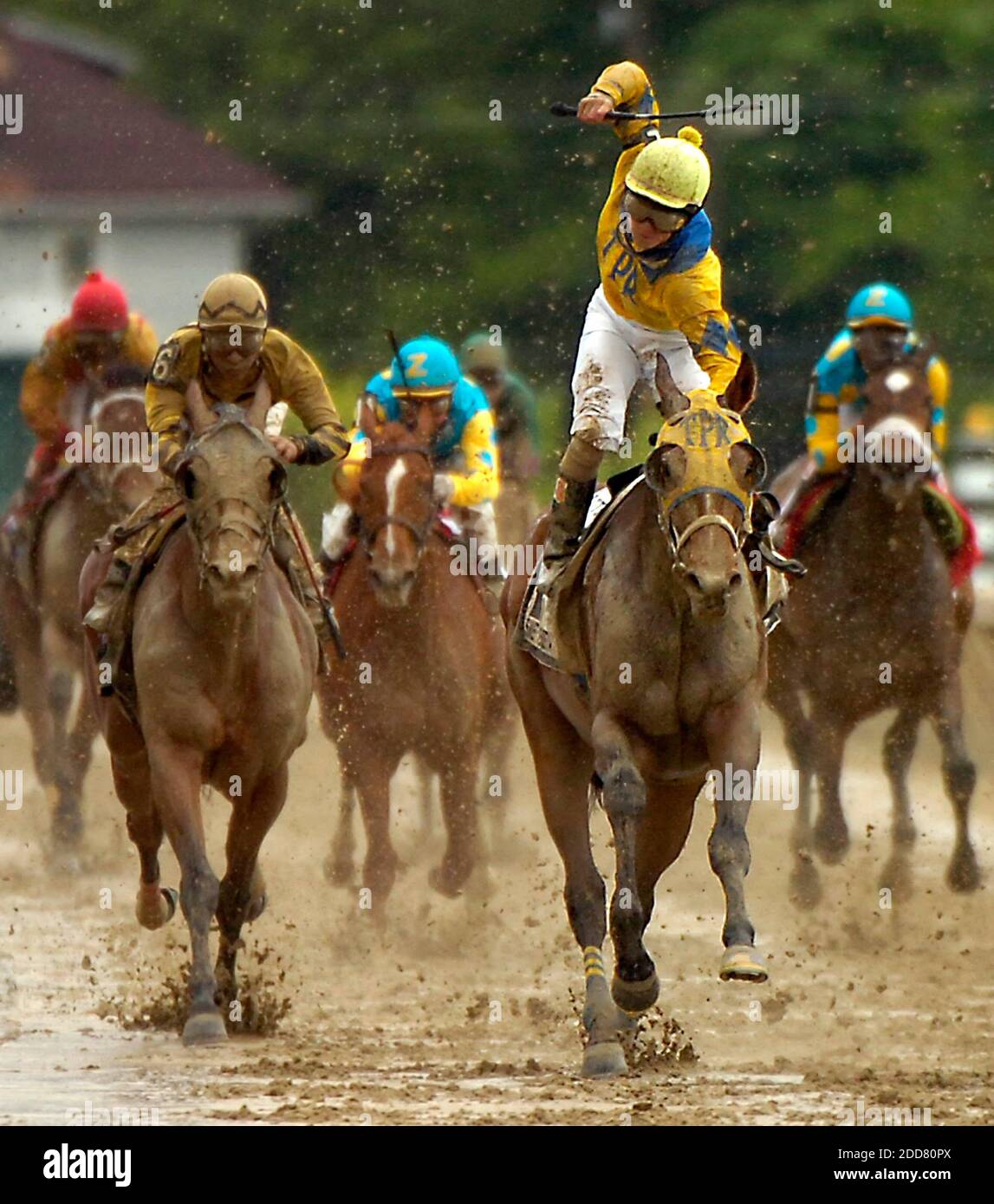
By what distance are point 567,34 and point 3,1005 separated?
25.6 metres

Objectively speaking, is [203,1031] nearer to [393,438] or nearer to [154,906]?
[154,906]

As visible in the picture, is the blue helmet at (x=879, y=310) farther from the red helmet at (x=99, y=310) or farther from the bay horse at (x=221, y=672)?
the bay horse at (x=221, y=672)

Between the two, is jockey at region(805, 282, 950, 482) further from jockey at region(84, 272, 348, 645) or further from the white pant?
the white pant

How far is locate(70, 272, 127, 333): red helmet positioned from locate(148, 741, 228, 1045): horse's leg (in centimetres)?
506

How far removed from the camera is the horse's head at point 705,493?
7.72 metres

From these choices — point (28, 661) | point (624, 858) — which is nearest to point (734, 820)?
point (624, 858)

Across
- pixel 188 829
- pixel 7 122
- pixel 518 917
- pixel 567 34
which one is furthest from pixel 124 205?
pixel 188 829

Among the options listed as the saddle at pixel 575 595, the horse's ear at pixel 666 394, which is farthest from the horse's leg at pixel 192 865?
the horse's ear at pixel 666 394

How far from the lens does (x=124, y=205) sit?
41.3 meters

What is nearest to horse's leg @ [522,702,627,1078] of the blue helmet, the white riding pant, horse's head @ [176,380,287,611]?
horse's head @ [176,380,287,611]

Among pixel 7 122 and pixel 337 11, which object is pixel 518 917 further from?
pixel 7 122

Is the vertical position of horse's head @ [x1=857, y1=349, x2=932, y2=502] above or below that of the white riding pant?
above

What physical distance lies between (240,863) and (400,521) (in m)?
2.56

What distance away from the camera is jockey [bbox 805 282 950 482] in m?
12.8
